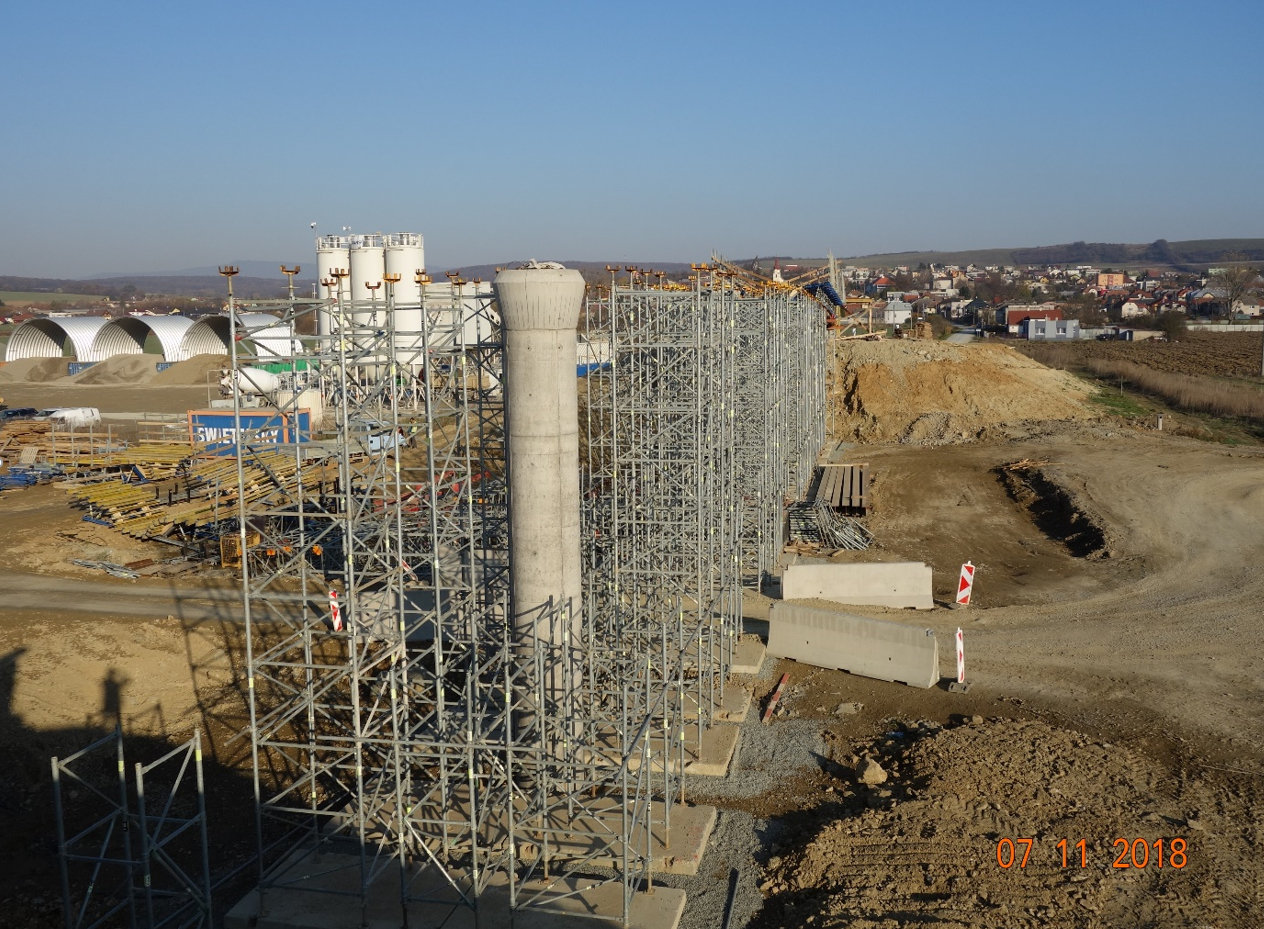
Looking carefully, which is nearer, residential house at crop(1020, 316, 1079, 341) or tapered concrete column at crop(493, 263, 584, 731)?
tapered concrete column at crop(493, 263, 584, 731)

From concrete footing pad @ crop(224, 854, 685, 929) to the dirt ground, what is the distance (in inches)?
27.4

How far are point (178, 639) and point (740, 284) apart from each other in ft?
49.6

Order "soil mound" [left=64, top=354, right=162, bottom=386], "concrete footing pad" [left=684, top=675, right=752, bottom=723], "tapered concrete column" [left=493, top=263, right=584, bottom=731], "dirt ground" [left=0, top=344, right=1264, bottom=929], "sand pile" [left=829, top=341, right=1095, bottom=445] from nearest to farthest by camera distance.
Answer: "dirt ground" [left=0, top=344, right=1264, bottom=929], "tapered concrete column" [left=493, top=263, right=584, bottom=731], "concrete footing pad" [left=684, top=675, right=752, bottom=723], "sand pile" [left=829, top=341, right=1095, bottom=445], "soil mound" [left=64, top=354, right=162, bottom=386]

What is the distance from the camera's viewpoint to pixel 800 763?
16953 millimetres

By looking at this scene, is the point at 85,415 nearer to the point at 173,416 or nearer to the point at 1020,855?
the point at 173,416

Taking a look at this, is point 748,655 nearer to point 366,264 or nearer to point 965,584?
point 965,584

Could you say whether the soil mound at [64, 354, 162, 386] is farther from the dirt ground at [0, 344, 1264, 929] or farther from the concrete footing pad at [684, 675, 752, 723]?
the concrete footing pad at [684, 675, 752, 723]

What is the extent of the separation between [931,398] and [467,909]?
139ft

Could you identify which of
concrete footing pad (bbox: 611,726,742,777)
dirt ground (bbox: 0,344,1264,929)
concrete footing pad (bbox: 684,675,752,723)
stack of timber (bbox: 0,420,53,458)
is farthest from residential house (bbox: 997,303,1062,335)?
concrete footing pad (bbox: 611,726,742,777)

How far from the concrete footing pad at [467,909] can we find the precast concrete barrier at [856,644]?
27.7ft

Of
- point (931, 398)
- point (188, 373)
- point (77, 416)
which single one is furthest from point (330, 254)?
point (931, 398)

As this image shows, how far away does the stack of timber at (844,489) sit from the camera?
33.6 metres

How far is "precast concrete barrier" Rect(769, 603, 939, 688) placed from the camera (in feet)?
65.1

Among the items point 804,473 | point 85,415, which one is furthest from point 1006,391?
point 85,415
